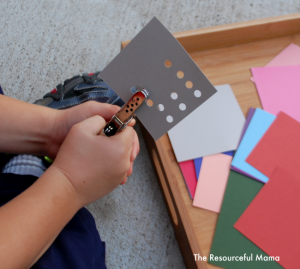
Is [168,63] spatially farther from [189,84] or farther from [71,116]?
[71,116]

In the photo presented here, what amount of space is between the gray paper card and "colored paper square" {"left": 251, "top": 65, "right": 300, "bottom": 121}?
1.13 feet

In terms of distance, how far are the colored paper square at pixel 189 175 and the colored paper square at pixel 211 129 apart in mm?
15

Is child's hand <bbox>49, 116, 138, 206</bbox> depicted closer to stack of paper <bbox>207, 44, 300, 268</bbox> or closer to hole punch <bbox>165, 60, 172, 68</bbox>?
hole punch <bbox>165, 60, 172, 68</bbox>

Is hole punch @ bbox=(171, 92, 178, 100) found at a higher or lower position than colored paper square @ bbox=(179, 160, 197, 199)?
higher

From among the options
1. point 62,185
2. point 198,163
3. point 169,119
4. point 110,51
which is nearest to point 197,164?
point 198,163

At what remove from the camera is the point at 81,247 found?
0.47m

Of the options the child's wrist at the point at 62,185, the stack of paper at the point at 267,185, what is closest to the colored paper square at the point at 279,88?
the stack of paper at the point at 267,185

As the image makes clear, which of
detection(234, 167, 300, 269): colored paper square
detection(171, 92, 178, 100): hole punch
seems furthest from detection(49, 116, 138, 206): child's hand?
detection(234, 167, 300, 269): colored paper square

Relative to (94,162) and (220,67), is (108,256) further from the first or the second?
(220,67)

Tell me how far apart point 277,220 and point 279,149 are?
16 centimetres

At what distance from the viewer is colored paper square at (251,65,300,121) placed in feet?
2.15

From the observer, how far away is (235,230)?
1.85 ft

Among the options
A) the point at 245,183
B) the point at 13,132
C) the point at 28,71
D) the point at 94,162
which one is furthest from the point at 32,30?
the point at 245,183

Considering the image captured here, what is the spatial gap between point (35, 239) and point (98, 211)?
0.42m
